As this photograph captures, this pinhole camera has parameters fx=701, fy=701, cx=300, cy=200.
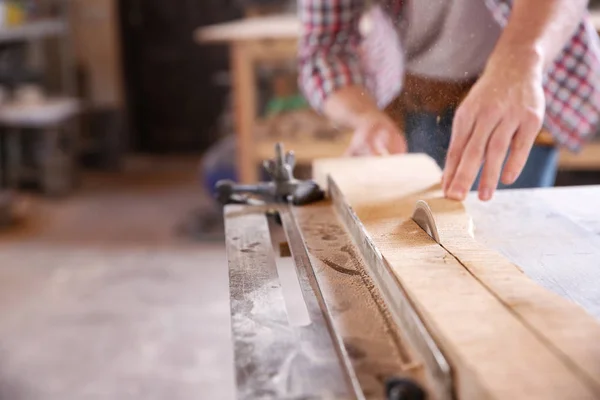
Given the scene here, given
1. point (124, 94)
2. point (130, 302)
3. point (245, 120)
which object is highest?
point (245, 120)

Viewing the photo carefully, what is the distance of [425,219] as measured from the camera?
0.82 meters

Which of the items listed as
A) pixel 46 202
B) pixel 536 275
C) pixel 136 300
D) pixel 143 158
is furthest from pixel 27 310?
pixel 143 158

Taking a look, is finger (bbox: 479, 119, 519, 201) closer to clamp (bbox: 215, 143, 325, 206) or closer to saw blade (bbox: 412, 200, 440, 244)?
saw blade (bbox: 412, 200, 440, 244)

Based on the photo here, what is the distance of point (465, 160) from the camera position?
2.88 ft

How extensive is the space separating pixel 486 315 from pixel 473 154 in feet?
1.11

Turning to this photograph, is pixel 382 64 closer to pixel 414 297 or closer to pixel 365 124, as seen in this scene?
pixel 365 124

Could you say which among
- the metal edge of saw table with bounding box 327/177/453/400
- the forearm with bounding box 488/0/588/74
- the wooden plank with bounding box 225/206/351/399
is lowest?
the wooden plank with bounding box 225/206/351/399

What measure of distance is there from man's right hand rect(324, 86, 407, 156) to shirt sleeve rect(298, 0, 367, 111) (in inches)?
2.1

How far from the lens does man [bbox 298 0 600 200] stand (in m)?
0.87

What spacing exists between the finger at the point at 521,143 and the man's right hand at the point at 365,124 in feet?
0.93

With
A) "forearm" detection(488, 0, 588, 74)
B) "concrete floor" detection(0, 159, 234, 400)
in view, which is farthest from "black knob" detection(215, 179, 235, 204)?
"concrete floor" detection(0, 159, 234, 400)

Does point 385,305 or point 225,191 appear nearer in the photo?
point 385,305

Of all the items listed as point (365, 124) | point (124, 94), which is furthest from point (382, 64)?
point (124, 94)

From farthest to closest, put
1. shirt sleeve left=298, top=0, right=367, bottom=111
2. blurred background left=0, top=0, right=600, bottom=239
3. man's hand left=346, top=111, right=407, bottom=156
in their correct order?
blurred background left=0, top=0, right=600, bottom=239
shirt sleeve left=298, top=0, right=367, bottom=111
man's hand left=346, top=111, right=407, bottom=156
